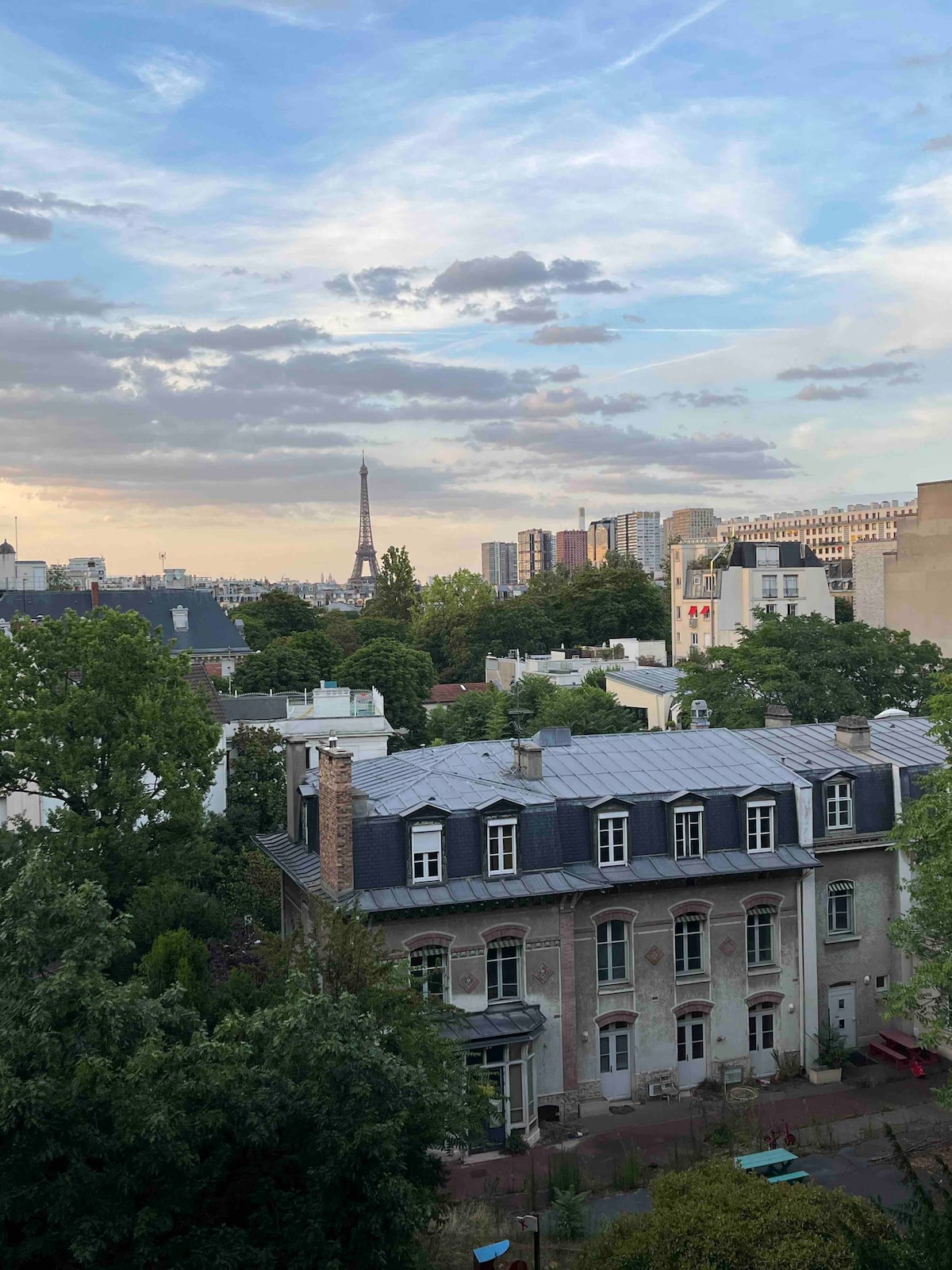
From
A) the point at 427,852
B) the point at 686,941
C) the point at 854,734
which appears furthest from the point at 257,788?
the point at 854,734

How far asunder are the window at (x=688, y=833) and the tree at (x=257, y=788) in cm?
1871

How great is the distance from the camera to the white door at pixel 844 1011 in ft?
96.8

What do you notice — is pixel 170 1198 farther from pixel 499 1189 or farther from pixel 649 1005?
pixel 649 1005

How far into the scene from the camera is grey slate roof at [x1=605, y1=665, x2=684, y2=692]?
7025 cm

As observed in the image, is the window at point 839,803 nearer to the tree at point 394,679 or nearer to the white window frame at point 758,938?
the white window frame at point 758,938

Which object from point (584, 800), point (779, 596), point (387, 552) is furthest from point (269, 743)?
point (387, 552)

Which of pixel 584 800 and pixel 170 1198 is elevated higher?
pixel 584 800

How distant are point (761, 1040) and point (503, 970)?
24.1ft

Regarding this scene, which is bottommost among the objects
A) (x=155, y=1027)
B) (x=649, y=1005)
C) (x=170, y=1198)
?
(x=649, y=1005)

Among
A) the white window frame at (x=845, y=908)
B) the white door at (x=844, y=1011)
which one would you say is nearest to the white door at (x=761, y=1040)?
the white door at (x=844, y=1011)

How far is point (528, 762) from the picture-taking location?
94.0ft

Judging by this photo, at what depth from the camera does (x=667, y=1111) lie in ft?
87.5

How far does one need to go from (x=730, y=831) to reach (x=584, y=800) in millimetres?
3993

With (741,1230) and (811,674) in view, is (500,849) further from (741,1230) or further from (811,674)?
(811,674)
